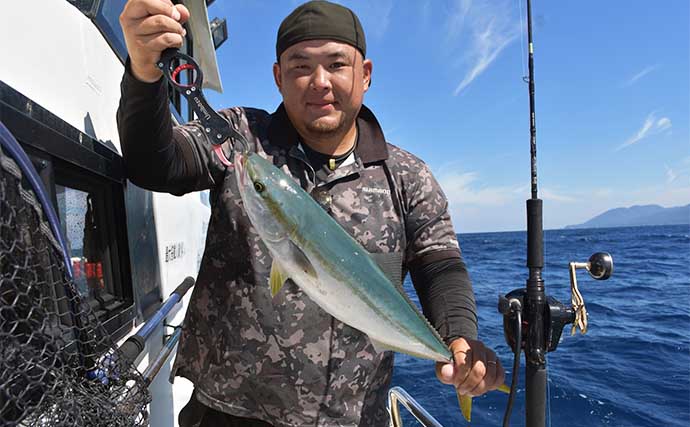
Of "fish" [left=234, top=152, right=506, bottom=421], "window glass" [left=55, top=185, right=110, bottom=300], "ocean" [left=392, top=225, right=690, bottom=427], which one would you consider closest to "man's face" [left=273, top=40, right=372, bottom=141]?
"fish" [left=234, top=152, right=506, bottom=421]

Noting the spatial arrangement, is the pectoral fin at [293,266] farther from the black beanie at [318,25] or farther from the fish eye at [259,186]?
the black beanie at [318,25]

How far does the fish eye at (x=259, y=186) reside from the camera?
69.9 inches

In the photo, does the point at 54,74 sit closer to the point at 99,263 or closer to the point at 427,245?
the point at 99,263

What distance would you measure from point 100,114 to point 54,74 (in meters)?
0.58

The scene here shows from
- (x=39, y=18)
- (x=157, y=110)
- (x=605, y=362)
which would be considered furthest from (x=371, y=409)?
(x=605, y=362)

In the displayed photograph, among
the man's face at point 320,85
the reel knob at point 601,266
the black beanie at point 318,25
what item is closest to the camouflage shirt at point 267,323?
the man's face at point 320,85

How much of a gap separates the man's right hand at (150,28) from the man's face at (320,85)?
0.77m

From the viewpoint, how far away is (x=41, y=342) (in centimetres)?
A: 142

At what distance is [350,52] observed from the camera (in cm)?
249

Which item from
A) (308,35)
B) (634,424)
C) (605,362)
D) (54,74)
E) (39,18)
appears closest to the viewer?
(39,18)

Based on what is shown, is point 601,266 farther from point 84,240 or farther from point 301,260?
point 84,240

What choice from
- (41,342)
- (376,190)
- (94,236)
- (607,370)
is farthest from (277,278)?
(607,370)

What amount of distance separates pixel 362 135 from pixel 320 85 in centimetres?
48

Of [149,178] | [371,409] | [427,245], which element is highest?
[149,178]
